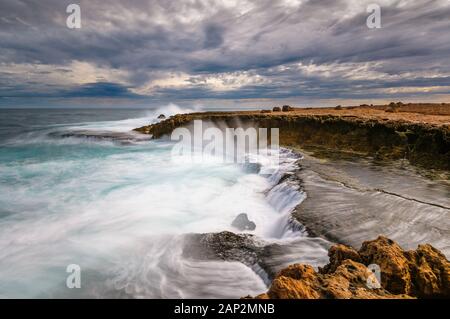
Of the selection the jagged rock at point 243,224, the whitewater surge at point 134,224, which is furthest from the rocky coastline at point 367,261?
the jagged rock at point 243,224

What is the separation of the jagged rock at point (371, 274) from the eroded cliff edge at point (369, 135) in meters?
12.7

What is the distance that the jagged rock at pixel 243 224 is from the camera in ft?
30.0

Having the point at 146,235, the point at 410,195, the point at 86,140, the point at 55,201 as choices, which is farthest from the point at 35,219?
the point at 86,140

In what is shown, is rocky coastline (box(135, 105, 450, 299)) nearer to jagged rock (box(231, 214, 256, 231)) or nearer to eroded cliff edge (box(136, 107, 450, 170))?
eroded cliff edge (box(136, 107, 450, 170))

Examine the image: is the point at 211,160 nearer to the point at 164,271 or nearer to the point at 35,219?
the point at 35,219

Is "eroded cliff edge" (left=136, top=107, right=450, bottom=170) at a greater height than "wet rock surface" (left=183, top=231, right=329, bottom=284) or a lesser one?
greater

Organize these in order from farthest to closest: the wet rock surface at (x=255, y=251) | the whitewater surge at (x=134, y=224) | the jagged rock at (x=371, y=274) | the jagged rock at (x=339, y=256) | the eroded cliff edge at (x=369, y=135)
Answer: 1. the eroded cliff edge at (x=369, y=135)
2. the whitewater surge at (x=134, y=224)
3. the wet rock surface at (x=255, y=251)
4. the jagged rock at (x=339, y=256)
5. the jagged rock at (x=371, y=274)

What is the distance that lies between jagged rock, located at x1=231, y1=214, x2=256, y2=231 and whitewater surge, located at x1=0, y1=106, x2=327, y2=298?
11.0 inches

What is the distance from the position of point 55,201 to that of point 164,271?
8700mm

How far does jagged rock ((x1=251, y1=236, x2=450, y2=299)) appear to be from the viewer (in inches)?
154

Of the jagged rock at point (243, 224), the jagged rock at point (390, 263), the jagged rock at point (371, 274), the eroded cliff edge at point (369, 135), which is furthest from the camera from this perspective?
the eroded cliff edge at point (369, 135)

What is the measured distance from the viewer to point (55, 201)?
1318cm

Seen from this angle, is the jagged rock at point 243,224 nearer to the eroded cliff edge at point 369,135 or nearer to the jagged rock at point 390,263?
the jagged rock at point 390,263

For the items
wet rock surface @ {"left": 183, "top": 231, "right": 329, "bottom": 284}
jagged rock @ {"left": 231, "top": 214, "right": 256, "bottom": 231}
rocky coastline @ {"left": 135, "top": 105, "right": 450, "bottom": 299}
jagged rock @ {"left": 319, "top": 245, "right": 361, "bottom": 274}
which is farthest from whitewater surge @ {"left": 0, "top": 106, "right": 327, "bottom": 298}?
jagged rock @ {"left": 319, "top": 245, "right": 361, "bottom": 274}
